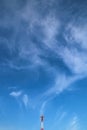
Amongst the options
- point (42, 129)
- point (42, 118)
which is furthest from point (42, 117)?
point (42, 129)

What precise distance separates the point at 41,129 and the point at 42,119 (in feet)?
37.3

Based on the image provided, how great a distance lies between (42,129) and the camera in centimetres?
16762

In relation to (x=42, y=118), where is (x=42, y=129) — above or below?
below

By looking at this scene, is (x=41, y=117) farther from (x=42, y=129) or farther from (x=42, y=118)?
(x=42, y=129)

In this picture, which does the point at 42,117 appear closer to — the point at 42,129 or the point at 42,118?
the point at 42,118

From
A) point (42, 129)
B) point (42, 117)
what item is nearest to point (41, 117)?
point (42, 117)

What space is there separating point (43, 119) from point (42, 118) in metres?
1.10

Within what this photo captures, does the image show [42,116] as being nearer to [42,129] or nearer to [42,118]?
[42,118]

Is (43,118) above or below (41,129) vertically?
above

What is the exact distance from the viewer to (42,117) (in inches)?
7008

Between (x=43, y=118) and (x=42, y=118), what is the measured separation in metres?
0.79

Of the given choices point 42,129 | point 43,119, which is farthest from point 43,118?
point 42,129

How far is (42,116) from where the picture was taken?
178 m

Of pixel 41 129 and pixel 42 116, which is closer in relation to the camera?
pixel 41 129
